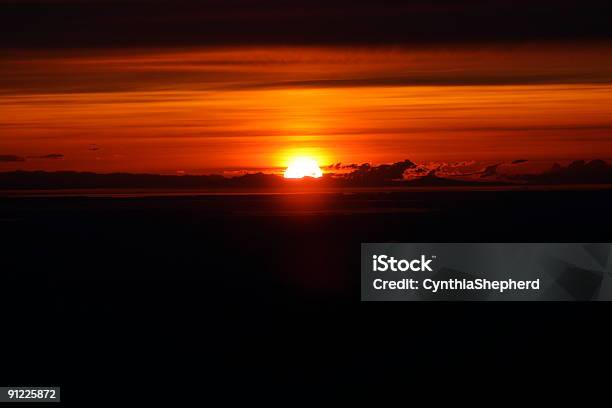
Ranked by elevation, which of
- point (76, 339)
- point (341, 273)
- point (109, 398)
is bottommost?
point (109, 398)

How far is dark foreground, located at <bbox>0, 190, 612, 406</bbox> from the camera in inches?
850

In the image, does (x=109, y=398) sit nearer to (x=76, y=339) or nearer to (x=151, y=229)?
(x=76, y=339)

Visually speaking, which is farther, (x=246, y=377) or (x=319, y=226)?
(x=319, y=226)

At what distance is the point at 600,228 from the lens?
61.2m

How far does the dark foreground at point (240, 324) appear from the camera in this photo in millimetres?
21578

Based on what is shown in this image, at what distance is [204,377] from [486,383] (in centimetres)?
527

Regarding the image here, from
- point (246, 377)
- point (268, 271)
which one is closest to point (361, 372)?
point (246, 377)

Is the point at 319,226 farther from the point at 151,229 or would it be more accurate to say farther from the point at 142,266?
the point at 142,266

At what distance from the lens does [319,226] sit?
57.3m

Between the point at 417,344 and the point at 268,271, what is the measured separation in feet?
60.3

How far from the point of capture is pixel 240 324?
27938 millimetres

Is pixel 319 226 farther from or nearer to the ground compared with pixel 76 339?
farther from the ground

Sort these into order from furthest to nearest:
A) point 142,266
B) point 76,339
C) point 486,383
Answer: point 142,266 → point 76,339 → point 486,383

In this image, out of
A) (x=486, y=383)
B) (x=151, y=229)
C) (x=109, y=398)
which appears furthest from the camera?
(x=151, y=229)
